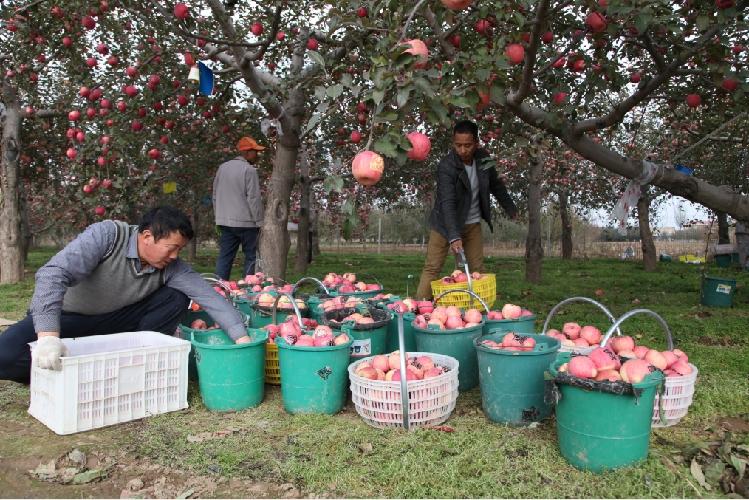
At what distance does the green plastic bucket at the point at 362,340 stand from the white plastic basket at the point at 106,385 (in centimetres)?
102

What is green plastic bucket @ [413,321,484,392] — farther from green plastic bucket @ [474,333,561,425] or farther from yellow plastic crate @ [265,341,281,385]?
yellow plastic crate @ [265,341,281,385]

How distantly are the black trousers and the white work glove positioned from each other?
0.60m

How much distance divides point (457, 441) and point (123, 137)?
426 centimetres

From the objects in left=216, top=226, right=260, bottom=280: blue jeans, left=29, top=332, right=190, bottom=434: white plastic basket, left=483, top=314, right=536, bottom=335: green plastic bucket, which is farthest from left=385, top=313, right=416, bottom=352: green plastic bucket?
left=216, top=226, right=260, bottom=280: blue jeans

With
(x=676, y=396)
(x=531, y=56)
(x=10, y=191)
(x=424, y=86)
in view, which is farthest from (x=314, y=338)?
(x=10, y=191)

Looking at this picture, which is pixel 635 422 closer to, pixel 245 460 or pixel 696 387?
pixel 696 387

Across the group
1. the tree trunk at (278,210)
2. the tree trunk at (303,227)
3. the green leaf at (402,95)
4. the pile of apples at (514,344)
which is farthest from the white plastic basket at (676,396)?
the tree trunk at (303,227)

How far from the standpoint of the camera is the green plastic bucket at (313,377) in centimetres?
326

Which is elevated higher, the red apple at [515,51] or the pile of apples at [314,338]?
the red apple at [515,51]

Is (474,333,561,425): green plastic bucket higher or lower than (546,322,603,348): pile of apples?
lower

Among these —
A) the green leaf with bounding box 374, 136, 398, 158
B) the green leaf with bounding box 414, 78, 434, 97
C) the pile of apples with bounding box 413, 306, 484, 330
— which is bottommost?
the pile of apples with bounding box 413, 306, 484, 330

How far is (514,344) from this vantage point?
3086 millimetres

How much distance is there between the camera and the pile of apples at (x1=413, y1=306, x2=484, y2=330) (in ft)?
11.9

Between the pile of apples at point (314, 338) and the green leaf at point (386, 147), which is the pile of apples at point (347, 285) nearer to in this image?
the pile of apples at point (314, 338)
